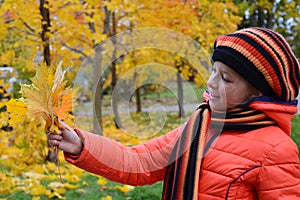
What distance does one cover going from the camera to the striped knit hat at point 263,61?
4.09ft

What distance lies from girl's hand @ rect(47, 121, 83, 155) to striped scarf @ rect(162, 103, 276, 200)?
35 centimetres

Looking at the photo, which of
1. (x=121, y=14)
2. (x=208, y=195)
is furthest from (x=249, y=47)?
(x=121, y=14)

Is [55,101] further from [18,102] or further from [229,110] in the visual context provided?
[229,110]

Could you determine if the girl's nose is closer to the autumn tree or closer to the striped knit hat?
the striped knit hat

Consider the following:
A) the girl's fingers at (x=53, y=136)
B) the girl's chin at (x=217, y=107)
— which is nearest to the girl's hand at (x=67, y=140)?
the girl's fingers at (x=53, y=136)

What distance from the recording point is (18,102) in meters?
1.08

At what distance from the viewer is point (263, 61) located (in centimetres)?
125

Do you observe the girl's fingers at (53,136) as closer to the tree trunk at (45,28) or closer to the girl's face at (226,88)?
the girl's face at (226,88)

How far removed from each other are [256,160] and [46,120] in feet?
2.09

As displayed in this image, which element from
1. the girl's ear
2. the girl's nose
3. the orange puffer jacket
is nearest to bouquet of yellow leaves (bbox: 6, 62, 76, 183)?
the orange puffer jacket

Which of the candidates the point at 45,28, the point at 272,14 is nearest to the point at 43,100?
the point at 45,28

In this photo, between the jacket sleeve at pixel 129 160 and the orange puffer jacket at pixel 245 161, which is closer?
the orange puffer jacket at pixel 245 161

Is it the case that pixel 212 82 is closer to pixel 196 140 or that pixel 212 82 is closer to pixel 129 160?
pixel 196 140

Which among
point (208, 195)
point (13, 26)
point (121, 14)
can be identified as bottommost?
point (208, 195)
